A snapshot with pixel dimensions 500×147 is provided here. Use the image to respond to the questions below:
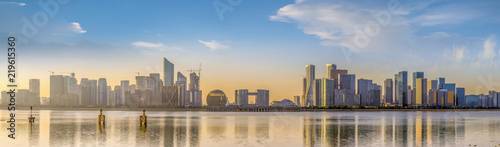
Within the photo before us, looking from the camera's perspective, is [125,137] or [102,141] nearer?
[102,141]

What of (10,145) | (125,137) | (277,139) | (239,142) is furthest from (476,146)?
(10,145)

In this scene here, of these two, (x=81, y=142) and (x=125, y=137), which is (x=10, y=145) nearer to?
(x=81, y=142)

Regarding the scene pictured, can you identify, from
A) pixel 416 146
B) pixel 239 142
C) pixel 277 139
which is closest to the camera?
pixel 416 146

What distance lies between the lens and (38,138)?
185 feet

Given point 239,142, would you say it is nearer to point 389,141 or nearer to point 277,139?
point 277,139

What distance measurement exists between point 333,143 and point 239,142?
10.2 meters

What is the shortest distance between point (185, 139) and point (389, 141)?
2342cm

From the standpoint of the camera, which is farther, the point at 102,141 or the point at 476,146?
the point at 102,141

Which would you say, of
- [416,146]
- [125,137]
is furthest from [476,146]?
[125,137]

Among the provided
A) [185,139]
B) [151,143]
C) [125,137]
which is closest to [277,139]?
[185,139]

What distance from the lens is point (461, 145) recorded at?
4959 centimetres

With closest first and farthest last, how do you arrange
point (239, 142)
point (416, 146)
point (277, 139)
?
point (416, 146) → point (239, 142) → point (277, 139)

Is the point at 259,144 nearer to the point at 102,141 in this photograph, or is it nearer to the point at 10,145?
the point at 102,141

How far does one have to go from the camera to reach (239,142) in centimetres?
5178
